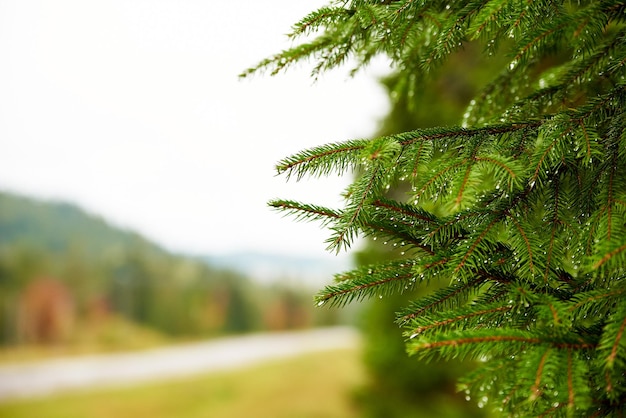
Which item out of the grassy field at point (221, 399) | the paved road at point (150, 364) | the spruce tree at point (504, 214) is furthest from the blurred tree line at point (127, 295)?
the spruce tree at point (504, 214)

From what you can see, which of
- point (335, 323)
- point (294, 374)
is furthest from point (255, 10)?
point (335, 323)

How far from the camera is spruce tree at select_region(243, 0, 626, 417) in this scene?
1.11 metres

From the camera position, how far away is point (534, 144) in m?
1.39

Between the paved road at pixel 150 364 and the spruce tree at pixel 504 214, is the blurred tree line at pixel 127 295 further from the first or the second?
the spruce tree at pixel 504 214

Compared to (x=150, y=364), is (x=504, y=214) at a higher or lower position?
lower

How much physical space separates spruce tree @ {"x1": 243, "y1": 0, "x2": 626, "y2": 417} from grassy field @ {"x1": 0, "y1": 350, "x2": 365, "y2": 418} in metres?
12.9

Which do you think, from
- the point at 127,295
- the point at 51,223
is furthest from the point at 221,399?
the point at 51,223

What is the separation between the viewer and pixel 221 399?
16.7m

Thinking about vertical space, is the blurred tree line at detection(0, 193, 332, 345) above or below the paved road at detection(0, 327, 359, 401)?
above

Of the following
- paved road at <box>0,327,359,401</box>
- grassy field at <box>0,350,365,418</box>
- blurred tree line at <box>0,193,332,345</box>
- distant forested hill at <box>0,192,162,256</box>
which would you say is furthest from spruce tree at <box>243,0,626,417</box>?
distant forested hill at <box>0,192,162,256</box>

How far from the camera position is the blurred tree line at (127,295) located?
101 ft

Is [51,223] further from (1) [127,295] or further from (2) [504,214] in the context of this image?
(2) [504,214]

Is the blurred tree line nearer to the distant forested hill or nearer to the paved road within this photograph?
the paved road

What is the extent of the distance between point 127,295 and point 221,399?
22.7 m
